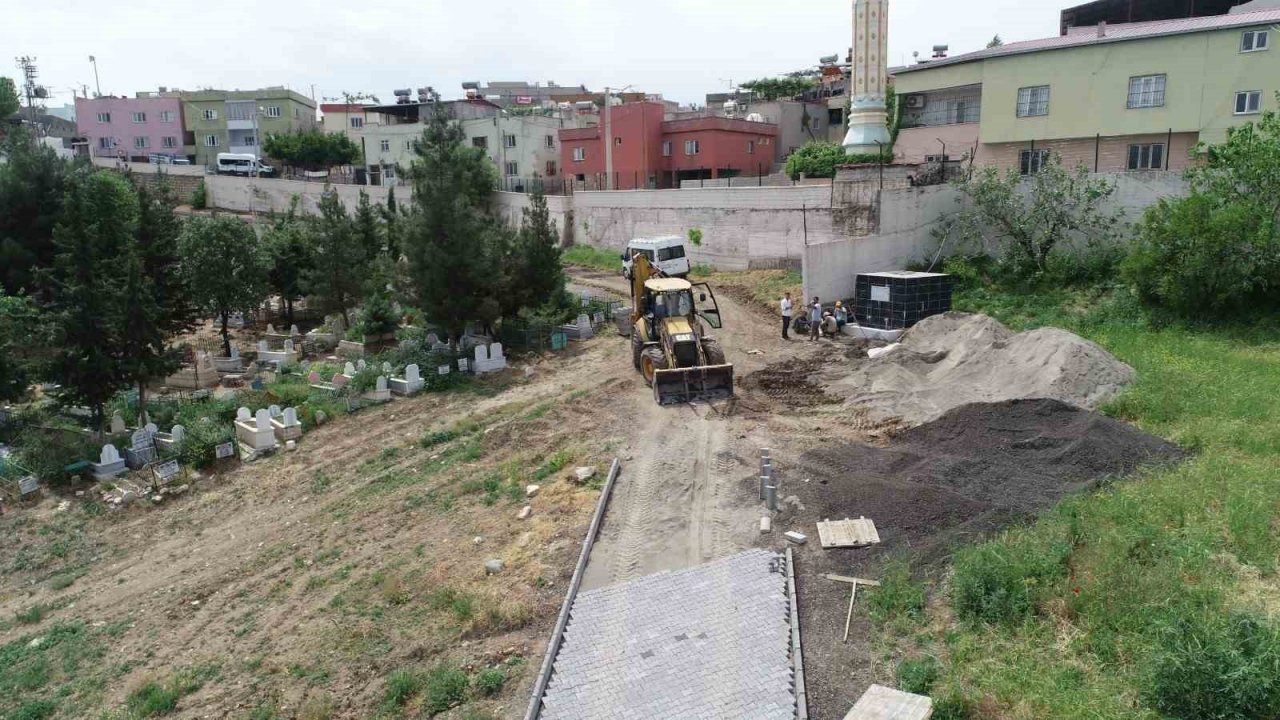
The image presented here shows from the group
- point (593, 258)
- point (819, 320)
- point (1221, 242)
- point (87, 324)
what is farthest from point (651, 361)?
point (593, 258)

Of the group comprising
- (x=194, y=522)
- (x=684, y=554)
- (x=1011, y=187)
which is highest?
(x=1011, y=187)

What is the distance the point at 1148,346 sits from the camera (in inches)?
687

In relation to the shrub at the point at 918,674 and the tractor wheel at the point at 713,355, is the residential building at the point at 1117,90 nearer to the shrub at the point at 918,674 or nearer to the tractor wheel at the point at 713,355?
the tractor wheel at the point at 713,355

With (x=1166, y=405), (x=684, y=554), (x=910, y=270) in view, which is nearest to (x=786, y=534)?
(x=684, y=554)

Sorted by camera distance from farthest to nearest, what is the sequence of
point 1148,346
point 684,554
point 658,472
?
point 1148,346 → point 658,472 → point 684,554

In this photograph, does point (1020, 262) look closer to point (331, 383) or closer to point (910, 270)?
point (910, 270)

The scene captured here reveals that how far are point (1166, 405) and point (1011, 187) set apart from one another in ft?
38.0

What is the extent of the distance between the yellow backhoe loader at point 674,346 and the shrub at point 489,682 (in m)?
8.59

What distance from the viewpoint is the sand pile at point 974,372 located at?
14.8 metres

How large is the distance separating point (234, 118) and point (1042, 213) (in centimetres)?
6160

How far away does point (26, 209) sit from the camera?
2903 cm

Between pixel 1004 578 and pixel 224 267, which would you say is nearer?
pixel 1004 578

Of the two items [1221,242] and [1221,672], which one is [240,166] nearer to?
[1221,242]

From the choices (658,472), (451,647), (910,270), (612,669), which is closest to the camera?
(612,669)
